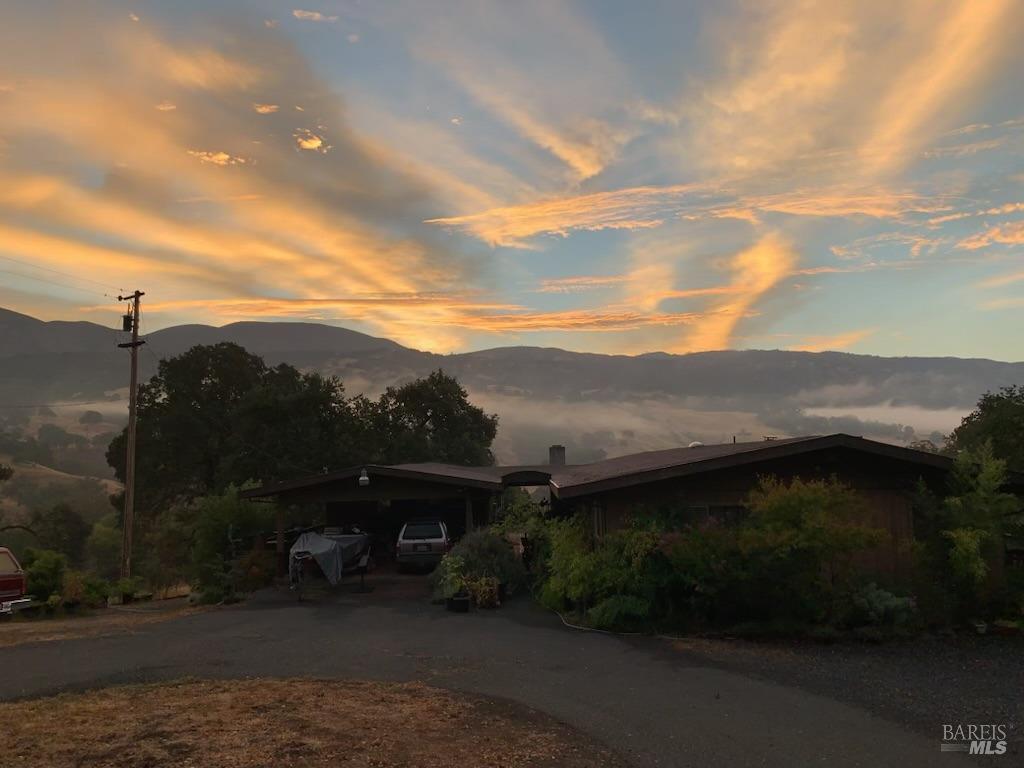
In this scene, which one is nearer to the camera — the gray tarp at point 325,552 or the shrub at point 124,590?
the gray tarp at point 325,552

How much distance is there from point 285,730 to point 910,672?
886 cm

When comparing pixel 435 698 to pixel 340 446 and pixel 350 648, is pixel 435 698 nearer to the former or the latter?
pixel 350 648

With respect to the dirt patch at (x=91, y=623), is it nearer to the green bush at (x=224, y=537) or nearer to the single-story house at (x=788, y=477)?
the green bush at (x=224, y=537)

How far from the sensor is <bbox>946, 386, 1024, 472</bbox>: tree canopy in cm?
3089

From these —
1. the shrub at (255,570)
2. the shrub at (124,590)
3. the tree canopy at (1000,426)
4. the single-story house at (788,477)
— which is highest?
the tree canopy at (1000,426)

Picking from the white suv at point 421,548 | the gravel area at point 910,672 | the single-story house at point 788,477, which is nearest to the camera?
the gravel area at point 910,672

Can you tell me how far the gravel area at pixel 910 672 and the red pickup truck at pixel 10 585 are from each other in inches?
633

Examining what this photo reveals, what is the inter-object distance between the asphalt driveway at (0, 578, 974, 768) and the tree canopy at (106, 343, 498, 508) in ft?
96.1

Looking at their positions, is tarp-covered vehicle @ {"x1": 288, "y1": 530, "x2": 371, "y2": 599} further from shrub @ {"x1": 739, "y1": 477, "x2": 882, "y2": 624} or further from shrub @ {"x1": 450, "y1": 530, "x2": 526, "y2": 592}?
shrub @ {"x1": 739, "y1": 477, "x2": 882, "y2": 624}

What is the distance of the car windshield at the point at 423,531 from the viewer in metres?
24.0

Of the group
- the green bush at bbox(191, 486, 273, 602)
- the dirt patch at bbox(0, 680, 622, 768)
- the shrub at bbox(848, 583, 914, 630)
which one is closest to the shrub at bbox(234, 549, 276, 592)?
the green bush at bbox(191, 486, 273, 602)

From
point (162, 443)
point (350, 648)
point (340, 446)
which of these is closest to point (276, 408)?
point (340, 446)

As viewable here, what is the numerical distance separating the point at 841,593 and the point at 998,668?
2537 mm

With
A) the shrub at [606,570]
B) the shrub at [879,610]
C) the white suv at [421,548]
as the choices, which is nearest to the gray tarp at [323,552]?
the white suv at [421,548]
